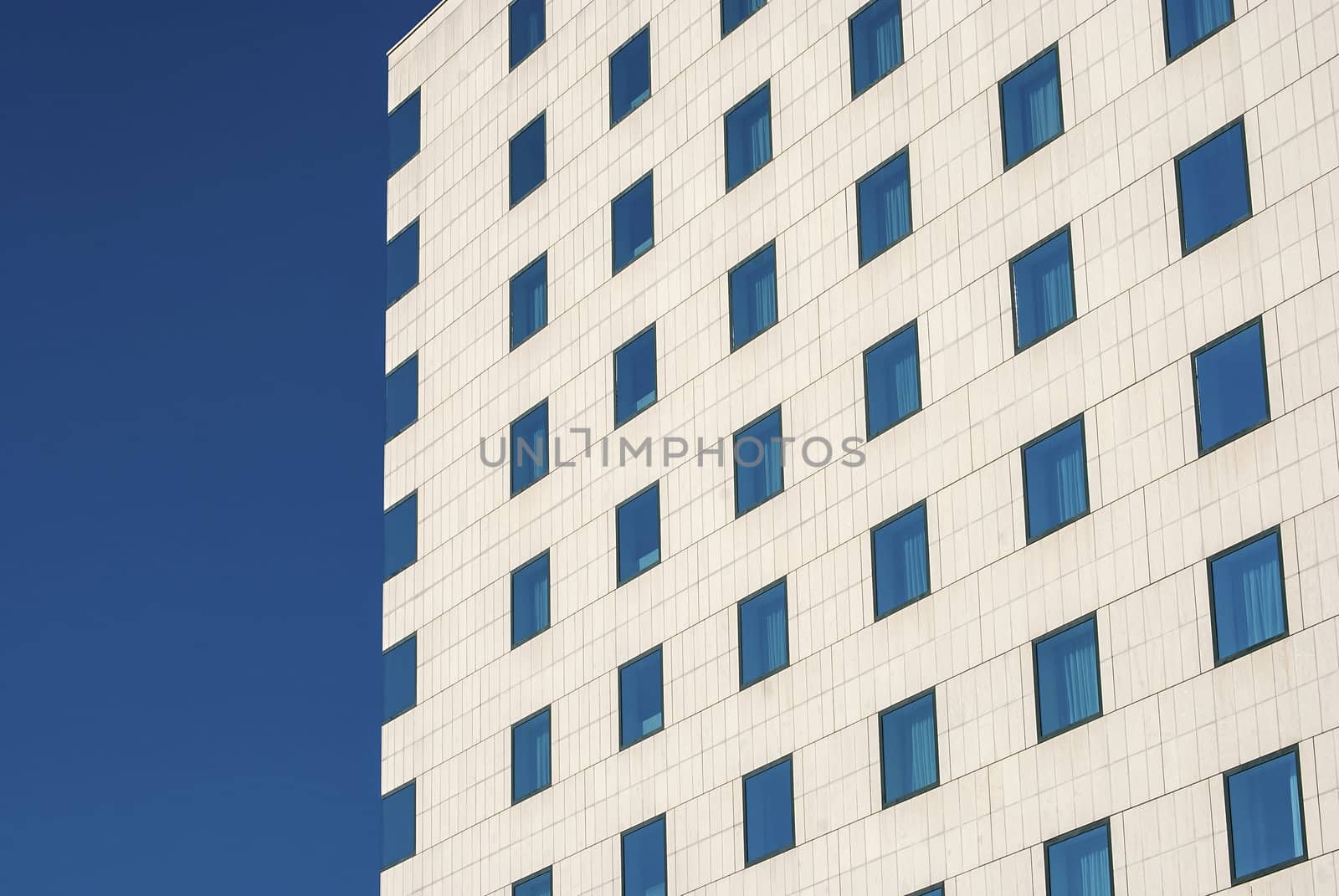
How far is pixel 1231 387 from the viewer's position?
43.1 metres

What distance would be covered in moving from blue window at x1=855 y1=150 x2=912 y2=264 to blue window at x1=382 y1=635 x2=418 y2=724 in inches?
691

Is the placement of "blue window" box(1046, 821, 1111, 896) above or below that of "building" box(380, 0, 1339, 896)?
below

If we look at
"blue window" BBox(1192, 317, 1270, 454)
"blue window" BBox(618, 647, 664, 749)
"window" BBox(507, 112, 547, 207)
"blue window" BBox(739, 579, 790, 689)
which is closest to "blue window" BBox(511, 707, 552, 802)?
"blue window" BBox(618, 647, 664, 749)

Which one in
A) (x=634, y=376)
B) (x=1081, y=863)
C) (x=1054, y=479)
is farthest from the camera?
(x=634, y=376)

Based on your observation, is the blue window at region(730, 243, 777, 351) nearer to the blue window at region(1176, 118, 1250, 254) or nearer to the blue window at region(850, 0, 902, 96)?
the blue window at region(850, 0, 902, 96)

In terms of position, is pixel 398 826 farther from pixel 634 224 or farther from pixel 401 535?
pixel 634 224

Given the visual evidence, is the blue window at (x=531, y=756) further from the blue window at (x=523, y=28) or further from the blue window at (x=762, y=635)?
the blue window at (x=523, y=28)

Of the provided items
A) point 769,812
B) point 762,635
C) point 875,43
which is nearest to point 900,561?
point 762,635

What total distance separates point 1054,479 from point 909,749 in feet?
19.6

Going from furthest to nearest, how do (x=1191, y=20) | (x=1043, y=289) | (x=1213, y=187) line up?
(x=1043, y=289)
(x=1191, y=20)
(x=1213, y=187)

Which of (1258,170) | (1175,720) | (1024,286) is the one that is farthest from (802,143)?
(1175,720)

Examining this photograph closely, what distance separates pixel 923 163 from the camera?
51.0 meters

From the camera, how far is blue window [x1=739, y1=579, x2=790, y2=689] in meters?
51.1

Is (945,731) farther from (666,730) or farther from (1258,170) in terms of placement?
(1258,170)
